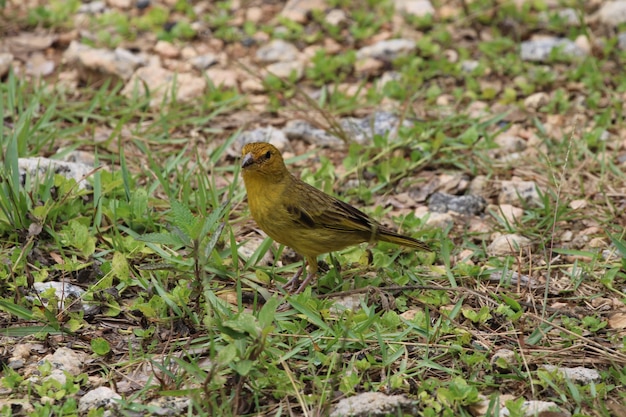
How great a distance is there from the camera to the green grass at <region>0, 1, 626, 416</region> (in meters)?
3.79

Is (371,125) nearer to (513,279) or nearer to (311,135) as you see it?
(311,135)

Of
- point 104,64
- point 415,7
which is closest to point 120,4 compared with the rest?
point 104,64

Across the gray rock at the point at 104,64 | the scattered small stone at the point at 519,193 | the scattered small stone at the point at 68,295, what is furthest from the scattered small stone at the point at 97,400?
the gray rock at the point at 104,64

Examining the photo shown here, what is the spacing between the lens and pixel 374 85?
6992mm

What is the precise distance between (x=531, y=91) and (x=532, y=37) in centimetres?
102

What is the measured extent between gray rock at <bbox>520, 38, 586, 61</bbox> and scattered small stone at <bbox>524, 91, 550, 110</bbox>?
64cm

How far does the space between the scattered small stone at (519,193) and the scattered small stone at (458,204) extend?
6.0 inches

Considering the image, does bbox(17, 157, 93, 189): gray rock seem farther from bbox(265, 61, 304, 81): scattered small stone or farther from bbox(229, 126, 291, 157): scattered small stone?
bbox(265, 61, 304, 81): scattered small stone

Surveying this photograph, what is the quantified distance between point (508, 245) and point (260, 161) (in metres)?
1.64

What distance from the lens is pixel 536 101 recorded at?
6.77m

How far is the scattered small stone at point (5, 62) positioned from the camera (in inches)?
273

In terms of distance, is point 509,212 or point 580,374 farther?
point 509,212

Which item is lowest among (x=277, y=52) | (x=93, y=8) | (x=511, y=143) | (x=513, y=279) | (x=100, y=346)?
(x=513, y=279)

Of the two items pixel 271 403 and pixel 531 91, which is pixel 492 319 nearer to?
pixel 271 403
